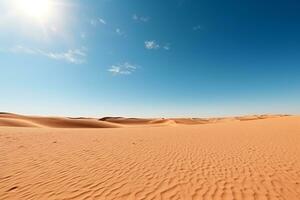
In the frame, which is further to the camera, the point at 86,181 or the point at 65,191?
the point at 86,181

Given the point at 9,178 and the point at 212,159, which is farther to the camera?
the point at 212,159

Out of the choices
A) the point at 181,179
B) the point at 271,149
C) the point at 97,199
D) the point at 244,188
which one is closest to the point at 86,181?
the point at 97,199

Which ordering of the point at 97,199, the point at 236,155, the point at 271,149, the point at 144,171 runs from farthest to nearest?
the point at 271,149
the point at 236,155
the point at 144,171
the point at 97,199

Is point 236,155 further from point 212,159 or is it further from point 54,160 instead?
point 54,160

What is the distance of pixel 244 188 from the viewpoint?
558cm

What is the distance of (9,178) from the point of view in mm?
6094

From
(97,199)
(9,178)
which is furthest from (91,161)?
(97,199)

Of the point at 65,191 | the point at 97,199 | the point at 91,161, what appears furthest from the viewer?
the point at 91,161

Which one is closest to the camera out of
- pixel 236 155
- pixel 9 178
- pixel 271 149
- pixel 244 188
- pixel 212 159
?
pixel 244 188

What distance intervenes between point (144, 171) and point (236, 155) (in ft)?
17.1

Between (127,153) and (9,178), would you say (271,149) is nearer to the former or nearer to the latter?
(127,153)

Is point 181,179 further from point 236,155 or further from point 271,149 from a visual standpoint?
point 271,149

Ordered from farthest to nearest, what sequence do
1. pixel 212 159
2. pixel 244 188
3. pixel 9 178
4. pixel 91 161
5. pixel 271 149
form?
pixel 271 149 → pixel 212 159 → pixel 91 161 → pixel 9 178 → pixel 244 188

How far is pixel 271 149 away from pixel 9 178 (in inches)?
486
